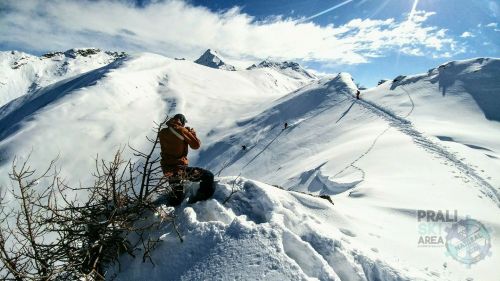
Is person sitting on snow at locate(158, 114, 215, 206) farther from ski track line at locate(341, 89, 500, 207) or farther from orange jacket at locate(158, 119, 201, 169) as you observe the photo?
ski track line at locate(341, 89, 500, 207)

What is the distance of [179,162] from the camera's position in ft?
22.0

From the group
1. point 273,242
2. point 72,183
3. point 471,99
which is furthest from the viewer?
point 72,183

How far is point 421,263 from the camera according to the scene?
6.48 meters

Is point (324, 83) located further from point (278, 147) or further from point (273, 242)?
point (273, 242)

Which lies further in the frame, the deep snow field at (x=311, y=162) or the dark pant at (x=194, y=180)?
the dark pant at (x=194, y=180)

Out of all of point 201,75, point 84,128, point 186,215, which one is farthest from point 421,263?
point 201,75

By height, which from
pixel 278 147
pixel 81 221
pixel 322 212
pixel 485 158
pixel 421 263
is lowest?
pixel 278 147

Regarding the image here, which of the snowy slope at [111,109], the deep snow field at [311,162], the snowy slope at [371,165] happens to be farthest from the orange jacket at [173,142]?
the snowy slope at [111,109]

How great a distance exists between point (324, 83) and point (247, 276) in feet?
146

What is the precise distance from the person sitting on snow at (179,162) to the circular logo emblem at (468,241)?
5171mm

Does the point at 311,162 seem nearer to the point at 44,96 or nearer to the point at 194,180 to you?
the point at 194,180

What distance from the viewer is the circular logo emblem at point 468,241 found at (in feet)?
24.9

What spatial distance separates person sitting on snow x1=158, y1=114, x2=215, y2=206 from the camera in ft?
21.0

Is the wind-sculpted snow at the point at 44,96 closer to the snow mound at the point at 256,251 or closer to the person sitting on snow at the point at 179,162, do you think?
the person sitting on snow at the point at 179,162
